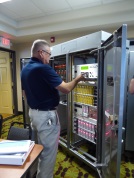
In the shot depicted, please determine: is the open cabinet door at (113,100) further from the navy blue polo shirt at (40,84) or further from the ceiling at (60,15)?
the ceiling at (60,15)

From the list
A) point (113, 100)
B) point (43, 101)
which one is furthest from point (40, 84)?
point (113, 100)

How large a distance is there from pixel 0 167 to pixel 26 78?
0.79 m

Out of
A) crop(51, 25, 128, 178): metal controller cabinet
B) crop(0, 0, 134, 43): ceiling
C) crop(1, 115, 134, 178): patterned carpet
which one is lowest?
crop(1, 115, 134, 178): patterned carpet

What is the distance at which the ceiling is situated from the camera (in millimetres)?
2562

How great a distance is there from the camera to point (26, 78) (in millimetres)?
1393

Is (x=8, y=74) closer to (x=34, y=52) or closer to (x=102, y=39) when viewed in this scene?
(x=34, y=52)

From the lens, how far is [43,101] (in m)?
1.40

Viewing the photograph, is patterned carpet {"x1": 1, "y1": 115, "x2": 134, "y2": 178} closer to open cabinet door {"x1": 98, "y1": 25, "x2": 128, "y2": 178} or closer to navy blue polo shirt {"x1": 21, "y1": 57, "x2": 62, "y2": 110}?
open cabinet door {"x1": 98, "y1": 25, "x2": 128, "y2": 178}

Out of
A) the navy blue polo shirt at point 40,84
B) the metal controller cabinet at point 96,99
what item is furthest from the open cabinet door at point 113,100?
the navy blue polo shirt at point 40,84

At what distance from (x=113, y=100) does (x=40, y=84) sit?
709 mm

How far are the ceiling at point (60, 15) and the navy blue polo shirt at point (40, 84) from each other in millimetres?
1817

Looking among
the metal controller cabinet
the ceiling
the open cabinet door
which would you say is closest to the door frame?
the ceiling

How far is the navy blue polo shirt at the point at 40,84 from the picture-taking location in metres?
1.33

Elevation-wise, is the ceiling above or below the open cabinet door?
above
